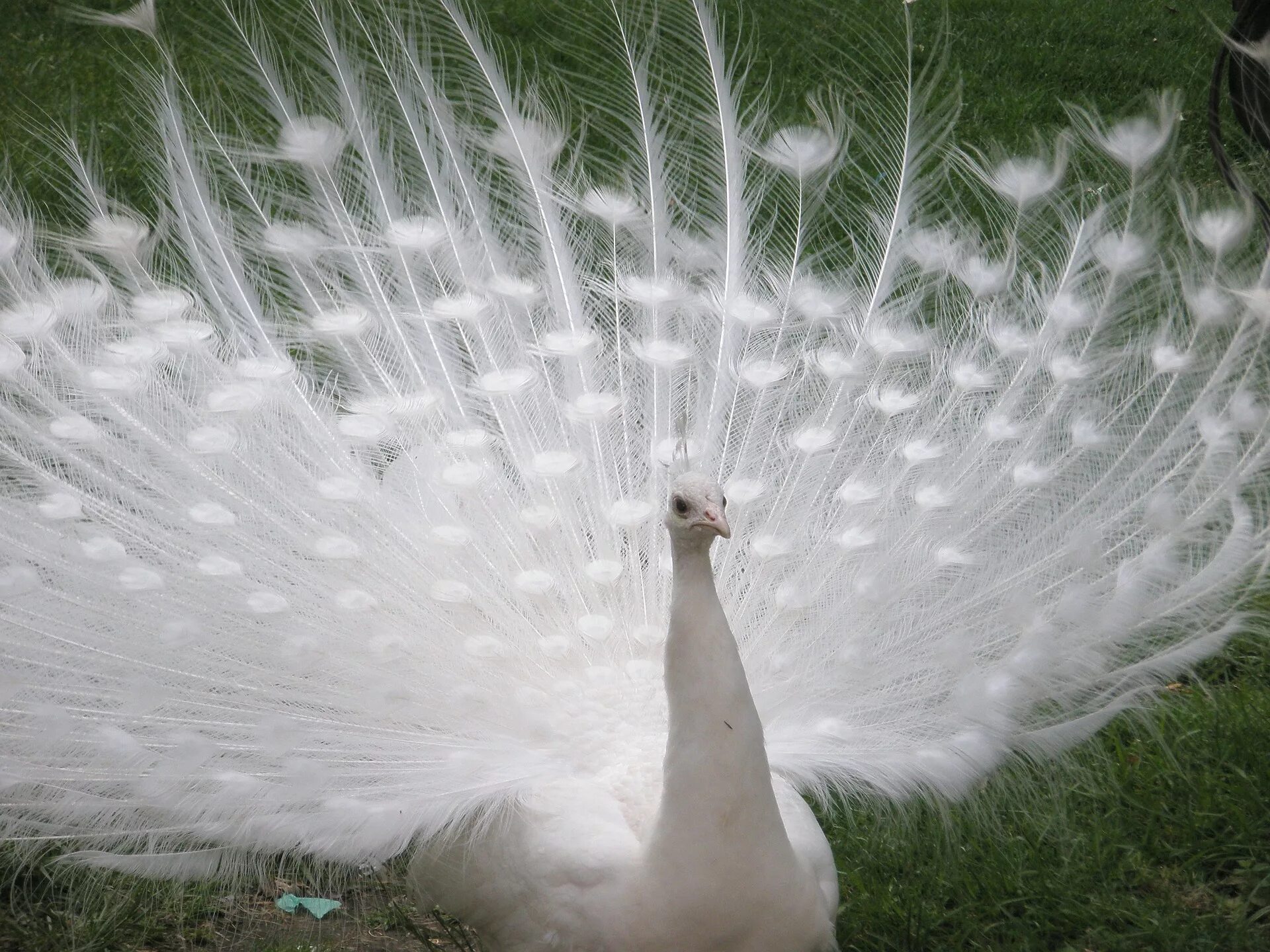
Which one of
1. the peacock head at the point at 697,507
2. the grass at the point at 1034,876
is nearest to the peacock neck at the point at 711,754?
the peacock head at the point at 697,507

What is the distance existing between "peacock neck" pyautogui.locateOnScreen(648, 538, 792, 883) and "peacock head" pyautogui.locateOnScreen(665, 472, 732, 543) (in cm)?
7

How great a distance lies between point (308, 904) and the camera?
315cm

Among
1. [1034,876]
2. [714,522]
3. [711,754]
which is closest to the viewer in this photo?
[714,522]

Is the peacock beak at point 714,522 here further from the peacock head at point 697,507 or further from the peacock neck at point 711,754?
the peacock neck at point 711,754

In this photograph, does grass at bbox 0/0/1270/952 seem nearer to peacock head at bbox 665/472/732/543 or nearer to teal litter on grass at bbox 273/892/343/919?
teal litter on grass at bbox 273/892/343/919

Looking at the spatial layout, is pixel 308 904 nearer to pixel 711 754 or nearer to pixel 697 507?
pixel 711 754

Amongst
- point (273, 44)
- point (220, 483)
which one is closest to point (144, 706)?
point (220, 483)

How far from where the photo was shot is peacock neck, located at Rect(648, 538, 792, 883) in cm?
230

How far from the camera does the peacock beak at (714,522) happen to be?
2150 millimetres

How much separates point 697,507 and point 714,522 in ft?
0.15

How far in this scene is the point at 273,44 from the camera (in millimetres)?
3508

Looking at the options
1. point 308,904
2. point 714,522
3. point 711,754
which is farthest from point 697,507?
point 308,904

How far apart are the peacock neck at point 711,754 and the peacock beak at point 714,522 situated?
115mm

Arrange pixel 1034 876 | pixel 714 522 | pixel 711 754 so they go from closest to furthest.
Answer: pixel 714 522, pixel 711 754, pixel 1034 876
